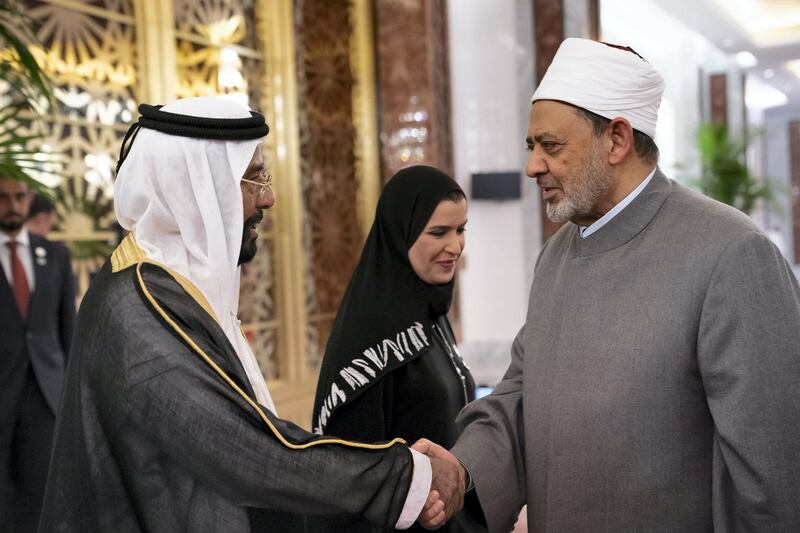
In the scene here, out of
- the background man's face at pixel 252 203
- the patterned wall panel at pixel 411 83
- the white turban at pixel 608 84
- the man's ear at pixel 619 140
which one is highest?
the patterned wall panel at pixel 411 83

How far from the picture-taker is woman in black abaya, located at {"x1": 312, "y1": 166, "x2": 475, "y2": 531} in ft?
7.91

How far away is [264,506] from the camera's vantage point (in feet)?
5.27

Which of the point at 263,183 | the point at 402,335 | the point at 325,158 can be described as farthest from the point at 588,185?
the point at 325,158

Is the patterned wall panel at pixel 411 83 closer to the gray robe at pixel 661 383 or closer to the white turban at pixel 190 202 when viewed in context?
the gray robe at pixel 661 383

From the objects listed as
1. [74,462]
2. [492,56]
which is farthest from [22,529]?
[492,56]

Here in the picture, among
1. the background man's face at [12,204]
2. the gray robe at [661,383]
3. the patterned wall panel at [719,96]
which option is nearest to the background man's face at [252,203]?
the gray robe at [661,383]

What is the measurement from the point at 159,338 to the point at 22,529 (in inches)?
94.0

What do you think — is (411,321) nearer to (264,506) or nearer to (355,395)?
(355,395)

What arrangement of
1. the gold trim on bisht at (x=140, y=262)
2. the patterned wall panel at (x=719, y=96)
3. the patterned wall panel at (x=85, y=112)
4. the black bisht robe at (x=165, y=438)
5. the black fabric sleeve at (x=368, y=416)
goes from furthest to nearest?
the patterned wall panel at (x=719, y=96) → the patterned wall panel at (x=85, y=112) → the black fabric sleeve at (x=368, y=416) → the gold trim on bisht at (x=140, y=262) → the black bisht robe at (x=165, y=438)

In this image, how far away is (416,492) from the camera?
1760 mm

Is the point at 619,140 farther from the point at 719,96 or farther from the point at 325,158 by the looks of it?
the point at 719,96

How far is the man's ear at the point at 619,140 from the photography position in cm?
188

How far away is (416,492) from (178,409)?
1.74ft

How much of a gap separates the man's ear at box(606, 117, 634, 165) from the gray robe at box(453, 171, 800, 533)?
0.11 metres
